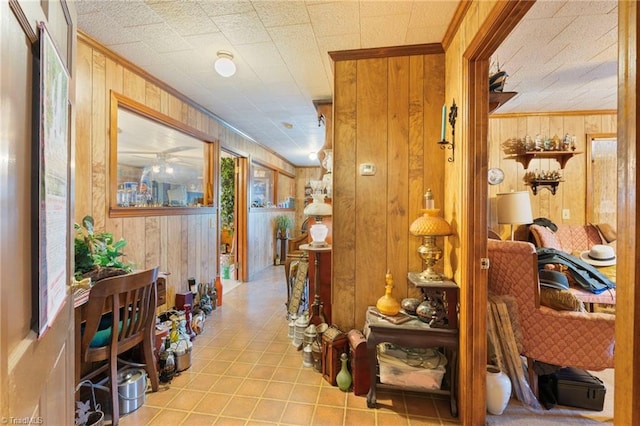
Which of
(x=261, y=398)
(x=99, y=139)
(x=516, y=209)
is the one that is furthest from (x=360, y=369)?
(x=99, y=139)

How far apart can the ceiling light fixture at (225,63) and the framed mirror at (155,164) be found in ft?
2.84

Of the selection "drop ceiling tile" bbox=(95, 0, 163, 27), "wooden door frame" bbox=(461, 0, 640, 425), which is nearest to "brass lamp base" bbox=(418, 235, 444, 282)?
"wooden door frame" bbox=(461, 0, 640, 425)

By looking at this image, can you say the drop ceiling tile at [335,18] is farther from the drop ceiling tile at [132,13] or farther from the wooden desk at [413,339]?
the wooden desk at [413,339]

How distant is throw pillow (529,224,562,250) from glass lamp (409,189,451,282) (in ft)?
6.28

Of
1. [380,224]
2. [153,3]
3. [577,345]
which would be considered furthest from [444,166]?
[153,3]

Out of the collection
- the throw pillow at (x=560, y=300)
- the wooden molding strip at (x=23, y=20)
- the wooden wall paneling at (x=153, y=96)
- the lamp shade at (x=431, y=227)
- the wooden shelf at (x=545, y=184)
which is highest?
the wooden wall paneling at (x=153, y=96)

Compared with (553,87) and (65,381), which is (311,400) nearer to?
(65,381)

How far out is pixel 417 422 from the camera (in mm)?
1783

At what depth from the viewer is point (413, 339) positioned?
1834 millimetres

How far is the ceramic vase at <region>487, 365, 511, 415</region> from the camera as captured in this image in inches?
70.7

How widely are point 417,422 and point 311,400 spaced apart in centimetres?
67

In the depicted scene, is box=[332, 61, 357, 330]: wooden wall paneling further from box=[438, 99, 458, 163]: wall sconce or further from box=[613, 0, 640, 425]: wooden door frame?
box=[613, 0, 640, 425]: wooden door frame

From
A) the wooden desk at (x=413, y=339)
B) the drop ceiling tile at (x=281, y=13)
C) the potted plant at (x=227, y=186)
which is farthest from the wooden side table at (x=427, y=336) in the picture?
the potted plant at (x=227, y=186)

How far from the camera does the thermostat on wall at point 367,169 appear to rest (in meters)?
2.25
